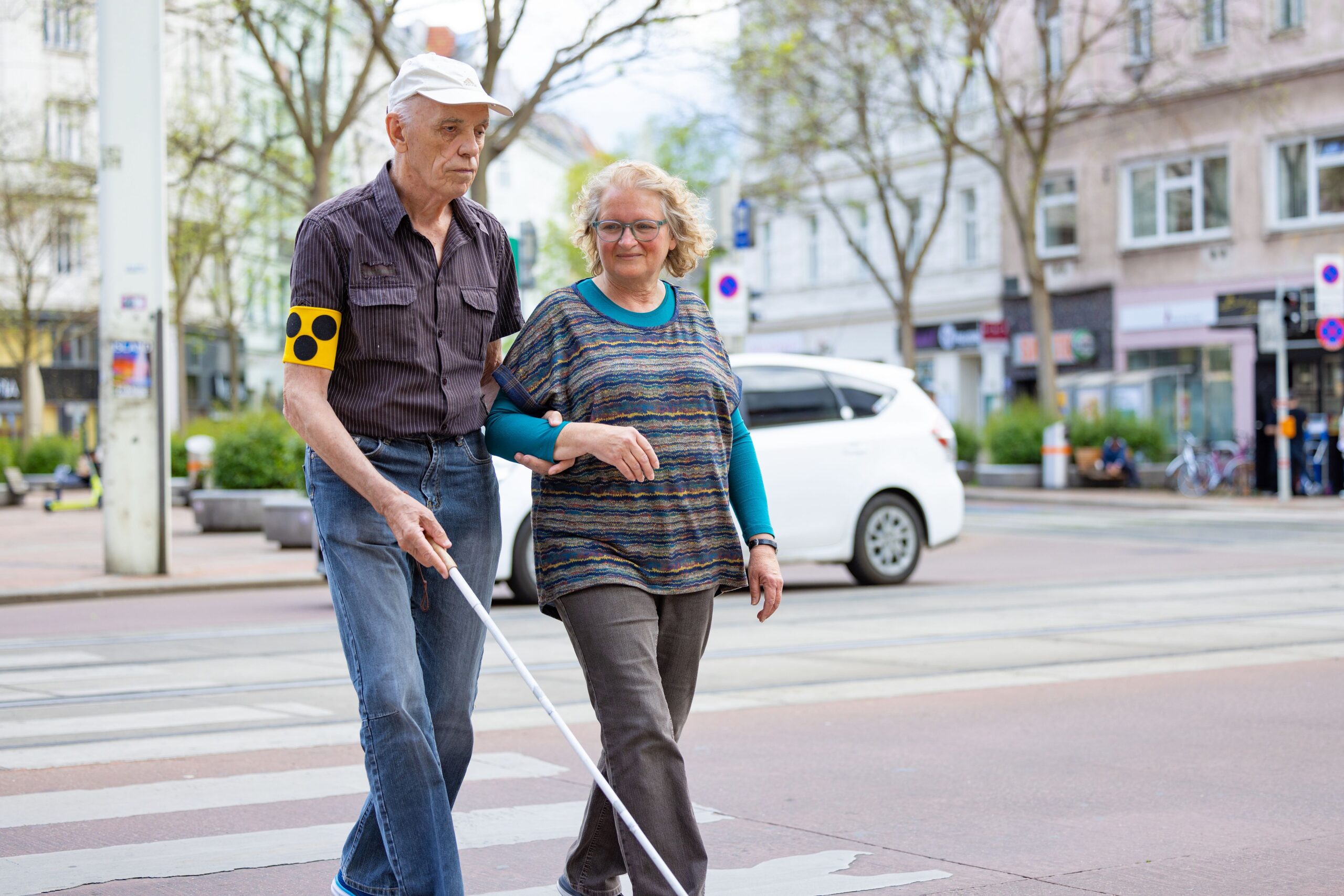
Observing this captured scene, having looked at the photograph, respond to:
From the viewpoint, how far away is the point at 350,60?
6550 centimetres

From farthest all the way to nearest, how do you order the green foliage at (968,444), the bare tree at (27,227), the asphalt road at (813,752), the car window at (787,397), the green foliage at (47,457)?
the bare tree at (27,227) < the green foliage at (47,457) < the green foliage at (968,444) < the car window at (787,397) < the asphalt road at (813,752)

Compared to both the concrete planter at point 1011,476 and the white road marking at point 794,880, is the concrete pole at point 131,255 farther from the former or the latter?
the concrete planter at point 1011,476

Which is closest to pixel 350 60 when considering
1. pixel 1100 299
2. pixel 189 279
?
pixel 189 279

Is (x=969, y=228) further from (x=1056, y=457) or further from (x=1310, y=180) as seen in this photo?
(x=1056, y=457)

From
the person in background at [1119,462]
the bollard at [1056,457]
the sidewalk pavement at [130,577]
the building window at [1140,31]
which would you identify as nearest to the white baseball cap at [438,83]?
the sidewalk pavement at [130,577]

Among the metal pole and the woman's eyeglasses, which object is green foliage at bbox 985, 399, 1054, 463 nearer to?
the metal pole

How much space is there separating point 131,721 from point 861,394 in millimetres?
7390

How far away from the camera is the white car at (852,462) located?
1306 cm

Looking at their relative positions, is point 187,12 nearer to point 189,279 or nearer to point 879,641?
point 879,641

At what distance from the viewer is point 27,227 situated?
4216 cm

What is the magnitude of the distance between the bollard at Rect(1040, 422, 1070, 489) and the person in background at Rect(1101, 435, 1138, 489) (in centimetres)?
72

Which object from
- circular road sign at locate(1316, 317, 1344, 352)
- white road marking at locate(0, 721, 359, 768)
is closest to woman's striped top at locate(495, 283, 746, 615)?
white road marking at locate(0, 721, 359, 768)

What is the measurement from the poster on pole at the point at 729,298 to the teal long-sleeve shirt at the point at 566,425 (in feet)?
49.7

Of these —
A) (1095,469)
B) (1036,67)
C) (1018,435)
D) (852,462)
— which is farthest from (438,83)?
(1036,67)
